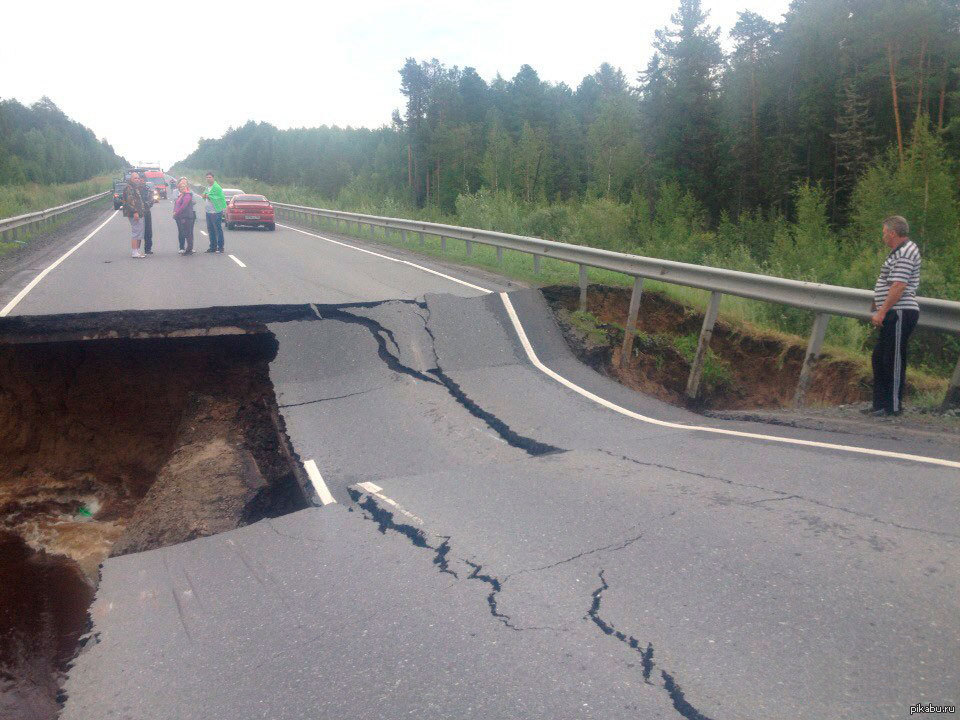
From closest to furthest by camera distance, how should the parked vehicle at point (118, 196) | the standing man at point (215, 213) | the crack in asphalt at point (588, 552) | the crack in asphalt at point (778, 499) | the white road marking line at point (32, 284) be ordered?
1. the crack in asphalt at point (588, 552)
2. the crack in asphalt at point (778, 499)
3. the white road marking line at point (32, 284)
4. the standing man at point (215, 213)
5. the parked vehicle at point (118, 196)

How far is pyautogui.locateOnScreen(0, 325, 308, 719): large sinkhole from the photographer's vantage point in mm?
5562

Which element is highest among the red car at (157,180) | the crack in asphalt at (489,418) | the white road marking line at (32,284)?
the red car at (157,180)

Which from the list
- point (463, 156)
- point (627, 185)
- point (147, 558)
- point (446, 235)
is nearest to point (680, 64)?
point (627, 185)

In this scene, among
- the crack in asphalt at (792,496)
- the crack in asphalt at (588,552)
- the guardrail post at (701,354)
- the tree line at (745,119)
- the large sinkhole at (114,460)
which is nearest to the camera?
the crack in asphalt at (588,552)

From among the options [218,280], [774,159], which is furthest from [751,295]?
[774,159]

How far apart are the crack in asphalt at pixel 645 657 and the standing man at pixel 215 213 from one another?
1747cm

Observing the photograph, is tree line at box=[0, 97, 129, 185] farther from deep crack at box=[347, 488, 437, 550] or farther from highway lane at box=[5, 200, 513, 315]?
deep crack at box=[347, 488, 437, 550]

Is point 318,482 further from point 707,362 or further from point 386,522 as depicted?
point 707,362

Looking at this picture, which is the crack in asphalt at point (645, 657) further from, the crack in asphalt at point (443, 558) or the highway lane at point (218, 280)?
the highway lane at point (218, 280)

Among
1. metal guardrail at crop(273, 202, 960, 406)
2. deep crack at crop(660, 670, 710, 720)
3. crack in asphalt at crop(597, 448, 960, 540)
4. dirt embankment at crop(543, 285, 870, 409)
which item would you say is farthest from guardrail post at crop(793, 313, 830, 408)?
deep crack at crop(660, 670, 710, 720)

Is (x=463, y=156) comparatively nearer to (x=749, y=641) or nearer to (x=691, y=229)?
(x=691, y=229)

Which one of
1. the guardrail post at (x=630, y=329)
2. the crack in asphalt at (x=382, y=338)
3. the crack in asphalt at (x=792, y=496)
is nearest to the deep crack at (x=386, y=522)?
the crack in asphalt at (x=792, y=496)

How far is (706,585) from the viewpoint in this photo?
396cm

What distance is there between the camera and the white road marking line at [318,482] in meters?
5.64
